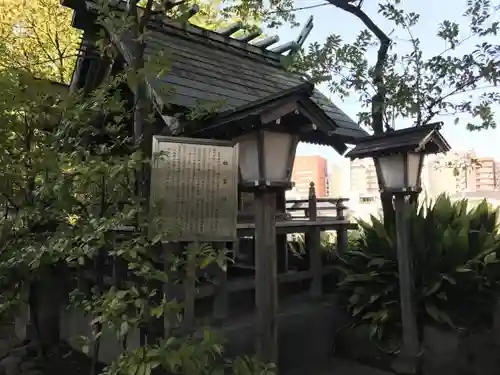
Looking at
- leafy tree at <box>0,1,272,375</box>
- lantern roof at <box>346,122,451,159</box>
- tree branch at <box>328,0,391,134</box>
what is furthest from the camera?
tree branch at <box>328,0,391,134</box>

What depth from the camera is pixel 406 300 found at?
4766 mm

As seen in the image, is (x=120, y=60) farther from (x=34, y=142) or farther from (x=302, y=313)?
(x=302, y=313)

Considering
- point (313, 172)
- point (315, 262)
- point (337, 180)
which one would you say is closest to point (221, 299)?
point (315, 262)

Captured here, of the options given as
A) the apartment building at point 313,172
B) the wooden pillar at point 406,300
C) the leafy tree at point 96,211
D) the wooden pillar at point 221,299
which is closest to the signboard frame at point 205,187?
the leafy tree at point 96,211

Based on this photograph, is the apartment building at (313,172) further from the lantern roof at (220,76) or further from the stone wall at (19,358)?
the stone wall at (19,358)

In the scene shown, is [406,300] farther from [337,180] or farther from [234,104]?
[337,180]

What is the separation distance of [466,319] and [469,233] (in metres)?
1.13

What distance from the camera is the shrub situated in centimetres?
507

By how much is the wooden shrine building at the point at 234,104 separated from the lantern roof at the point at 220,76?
0.01 meters

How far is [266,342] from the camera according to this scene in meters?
3.33

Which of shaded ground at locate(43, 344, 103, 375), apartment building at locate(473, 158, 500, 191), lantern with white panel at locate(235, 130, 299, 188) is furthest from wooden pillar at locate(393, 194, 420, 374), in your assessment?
apartment building at locate(473, 158, 500, 191)

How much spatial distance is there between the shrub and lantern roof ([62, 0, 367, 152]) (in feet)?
5.53

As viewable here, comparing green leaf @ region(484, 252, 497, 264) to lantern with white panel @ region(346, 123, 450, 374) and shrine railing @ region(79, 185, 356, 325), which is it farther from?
shrine railing @ region(79, 185, 356, 325)

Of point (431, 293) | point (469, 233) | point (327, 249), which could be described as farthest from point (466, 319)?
point (327, 249)
